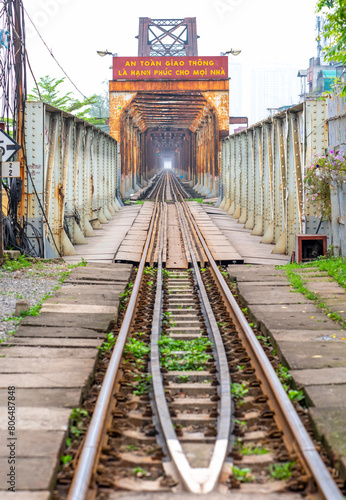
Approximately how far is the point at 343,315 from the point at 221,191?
2037cm

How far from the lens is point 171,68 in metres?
28.9

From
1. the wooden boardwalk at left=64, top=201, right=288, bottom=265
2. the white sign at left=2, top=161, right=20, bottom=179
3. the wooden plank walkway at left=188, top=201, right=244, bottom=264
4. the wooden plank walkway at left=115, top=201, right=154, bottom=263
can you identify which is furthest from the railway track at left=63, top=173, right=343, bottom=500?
the wooden boardwalk at left=64, top=201, right=288, bottom=265

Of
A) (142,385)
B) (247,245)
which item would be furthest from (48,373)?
(247,245)

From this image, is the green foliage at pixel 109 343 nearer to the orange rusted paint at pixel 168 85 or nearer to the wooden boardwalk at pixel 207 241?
the wooden boardwalk at pixel 207 241

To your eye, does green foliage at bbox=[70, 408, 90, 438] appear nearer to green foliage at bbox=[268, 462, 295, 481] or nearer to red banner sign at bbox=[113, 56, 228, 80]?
green foliage at bbox=[268, 462, 295, 481]

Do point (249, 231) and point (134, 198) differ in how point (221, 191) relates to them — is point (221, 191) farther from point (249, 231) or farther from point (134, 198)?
point (249, 231)

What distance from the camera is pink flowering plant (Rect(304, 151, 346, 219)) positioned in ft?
32.4

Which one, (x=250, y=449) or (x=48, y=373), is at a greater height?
(x=48, y=373)

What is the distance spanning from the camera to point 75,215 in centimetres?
1487

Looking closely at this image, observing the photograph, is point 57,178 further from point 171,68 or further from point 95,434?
point 171,68

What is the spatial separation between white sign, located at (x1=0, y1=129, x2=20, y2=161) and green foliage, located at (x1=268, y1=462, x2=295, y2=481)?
7901mm

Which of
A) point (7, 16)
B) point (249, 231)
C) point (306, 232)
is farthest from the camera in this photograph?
point (249, 231)

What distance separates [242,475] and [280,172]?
10.6 m

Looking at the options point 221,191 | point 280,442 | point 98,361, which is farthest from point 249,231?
point 280,442
